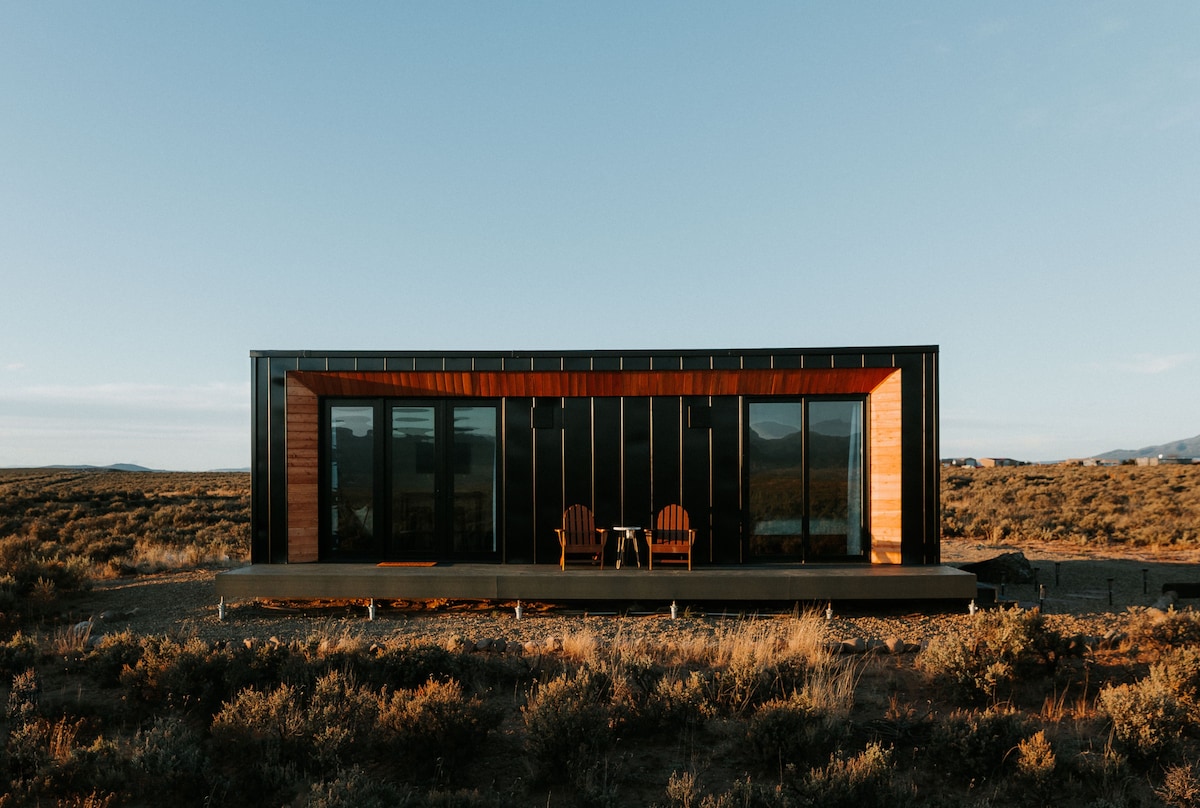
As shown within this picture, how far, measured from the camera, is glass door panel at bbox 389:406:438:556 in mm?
8945

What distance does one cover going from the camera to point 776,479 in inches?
343

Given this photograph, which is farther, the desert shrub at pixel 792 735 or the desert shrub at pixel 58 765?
the desert shrub at pixel 792 735

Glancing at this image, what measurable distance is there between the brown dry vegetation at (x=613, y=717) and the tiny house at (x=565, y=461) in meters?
1.70

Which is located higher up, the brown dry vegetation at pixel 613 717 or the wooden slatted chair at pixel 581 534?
the wooden slatted chair at pixel 581 534

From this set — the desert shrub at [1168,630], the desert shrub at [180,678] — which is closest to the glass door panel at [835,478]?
the desert shrub at [1168,630]

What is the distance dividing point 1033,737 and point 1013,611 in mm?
1820

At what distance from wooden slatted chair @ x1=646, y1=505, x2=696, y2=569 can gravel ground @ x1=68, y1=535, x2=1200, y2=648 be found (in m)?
0.80

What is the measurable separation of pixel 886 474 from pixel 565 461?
381cm

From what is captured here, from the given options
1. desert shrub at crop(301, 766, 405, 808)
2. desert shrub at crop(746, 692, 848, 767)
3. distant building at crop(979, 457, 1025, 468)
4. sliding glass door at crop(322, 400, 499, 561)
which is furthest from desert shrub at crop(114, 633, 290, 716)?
distant building at crop(979, 457, 1025, 468)

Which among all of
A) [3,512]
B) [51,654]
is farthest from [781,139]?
[3,512]

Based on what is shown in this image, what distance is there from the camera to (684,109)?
11.1 m

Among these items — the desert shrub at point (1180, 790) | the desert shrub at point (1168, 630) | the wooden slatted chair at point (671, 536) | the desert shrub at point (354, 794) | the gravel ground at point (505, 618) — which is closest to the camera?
the desert shrub at point (354, 794)

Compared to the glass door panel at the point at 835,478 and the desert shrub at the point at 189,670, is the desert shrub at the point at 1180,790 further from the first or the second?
the desert shrub at the point at 189,670

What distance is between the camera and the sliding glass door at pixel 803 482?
8695 mm
